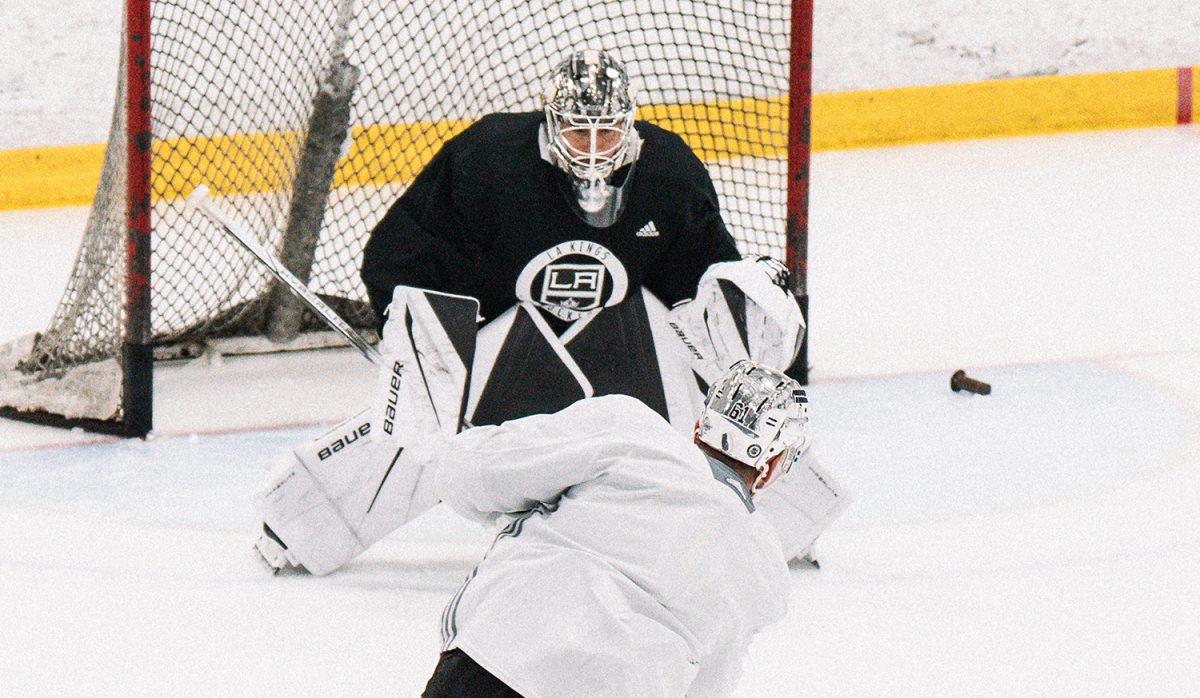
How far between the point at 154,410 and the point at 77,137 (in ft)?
7.19

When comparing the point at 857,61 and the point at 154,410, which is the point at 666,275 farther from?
the point at 857,61

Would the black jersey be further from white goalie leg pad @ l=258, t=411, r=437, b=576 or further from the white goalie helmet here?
the white goalie helmet

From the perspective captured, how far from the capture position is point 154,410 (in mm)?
4332

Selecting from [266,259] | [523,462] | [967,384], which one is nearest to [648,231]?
[266,259]

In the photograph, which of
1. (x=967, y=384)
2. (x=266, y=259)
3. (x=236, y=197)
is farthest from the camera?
(x=236, y=197)

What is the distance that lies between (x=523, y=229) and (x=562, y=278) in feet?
0.34

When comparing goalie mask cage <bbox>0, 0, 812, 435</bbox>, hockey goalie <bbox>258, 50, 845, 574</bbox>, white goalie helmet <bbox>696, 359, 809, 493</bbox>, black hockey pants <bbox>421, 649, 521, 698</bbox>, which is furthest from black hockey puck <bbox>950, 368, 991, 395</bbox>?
black hockey pants <bbox>421, 649, 521, 698</bbox>

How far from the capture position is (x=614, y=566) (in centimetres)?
184

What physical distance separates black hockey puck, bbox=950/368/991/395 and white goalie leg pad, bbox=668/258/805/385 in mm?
1513

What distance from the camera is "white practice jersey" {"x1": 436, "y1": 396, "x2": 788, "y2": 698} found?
183 centimetres

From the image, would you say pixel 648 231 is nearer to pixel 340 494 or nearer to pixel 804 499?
pixel 804 499

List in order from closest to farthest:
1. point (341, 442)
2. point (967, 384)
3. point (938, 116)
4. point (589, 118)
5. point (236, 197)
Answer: point (589, 118) < point (341, 442) < point (967, 384) < point (236, 197) < point (938, 116)

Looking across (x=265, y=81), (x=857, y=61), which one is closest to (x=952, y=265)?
(x=857, y=61)

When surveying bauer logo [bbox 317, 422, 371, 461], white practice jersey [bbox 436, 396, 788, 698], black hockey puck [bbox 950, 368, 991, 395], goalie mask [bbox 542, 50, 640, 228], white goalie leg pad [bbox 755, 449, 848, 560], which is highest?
goalie mask [bbox 542, 50, 640, 228]
